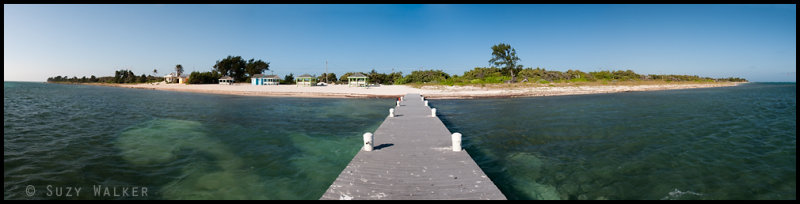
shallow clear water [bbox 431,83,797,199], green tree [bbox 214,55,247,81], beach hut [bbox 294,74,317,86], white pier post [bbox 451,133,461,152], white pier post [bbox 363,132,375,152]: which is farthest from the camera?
green tree [bbox 214,55,247,81]

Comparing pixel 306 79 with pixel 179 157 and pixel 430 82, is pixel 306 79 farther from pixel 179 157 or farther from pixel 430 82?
pixel 179 157

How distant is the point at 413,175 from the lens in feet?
21.2

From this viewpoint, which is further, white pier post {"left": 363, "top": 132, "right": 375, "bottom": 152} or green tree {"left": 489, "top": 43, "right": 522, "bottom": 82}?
green tree {"left": 489, "top": 43, "right": 522, "bottom": 82}

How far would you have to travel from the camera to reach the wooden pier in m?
5.49

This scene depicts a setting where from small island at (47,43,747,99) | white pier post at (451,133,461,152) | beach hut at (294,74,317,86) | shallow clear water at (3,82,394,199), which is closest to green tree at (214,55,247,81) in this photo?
small island at (47,43,747,99)

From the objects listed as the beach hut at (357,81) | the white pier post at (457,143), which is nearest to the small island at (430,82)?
the beach hut at (357,81)

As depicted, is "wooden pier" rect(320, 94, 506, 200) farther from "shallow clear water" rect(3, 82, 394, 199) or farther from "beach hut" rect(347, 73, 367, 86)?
"beach hut" rect(347, 73, 367, 86)

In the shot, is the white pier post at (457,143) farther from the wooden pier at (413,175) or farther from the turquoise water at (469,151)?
the turquoise water at (469,151)


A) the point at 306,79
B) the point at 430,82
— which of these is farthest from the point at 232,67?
the point at 430,82

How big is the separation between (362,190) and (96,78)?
190888 millimetres

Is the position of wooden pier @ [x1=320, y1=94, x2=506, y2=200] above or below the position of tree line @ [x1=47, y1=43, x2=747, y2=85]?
below

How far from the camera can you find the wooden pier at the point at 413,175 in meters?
5.49

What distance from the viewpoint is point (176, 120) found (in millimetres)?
18734
